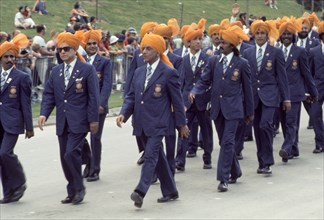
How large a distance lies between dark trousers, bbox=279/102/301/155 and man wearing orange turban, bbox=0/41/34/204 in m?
4.80

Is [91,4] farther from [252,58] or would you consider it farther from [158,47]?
[158,47]

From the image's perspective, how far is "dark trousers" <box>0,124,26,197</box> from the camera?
42.9 feet

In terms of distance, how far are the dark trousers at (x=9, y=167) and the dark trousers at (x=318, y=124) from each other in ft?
19.9

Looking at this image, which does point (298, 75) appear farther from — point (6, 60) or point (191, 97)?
point (6, 60)

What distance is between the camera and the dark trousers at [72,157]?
505 inches

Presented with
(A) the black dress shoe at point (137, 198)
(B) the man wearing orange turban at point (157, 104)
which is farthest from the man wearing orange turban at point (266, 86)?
(A) the black dress shoe at point (137, 198)

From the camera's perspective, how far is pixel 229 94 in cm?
1425

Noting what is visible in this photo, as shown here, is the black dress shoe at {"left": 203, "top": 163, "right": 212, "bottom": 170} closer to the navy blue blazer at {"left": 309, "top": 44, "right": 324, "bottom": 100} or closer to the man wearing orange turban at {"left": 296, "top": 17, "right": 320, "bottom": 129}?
the navy blue blazer at {"left": 309, "top": 44, "right": 324, "bottom": 100}

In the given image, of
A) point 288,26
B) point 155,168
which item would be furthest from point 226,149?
point 288,26

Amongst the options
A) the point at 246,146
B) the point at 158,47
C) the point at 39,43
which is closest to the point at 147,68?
the point at 158,47

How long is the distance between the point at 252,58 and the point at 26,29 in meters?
13.9

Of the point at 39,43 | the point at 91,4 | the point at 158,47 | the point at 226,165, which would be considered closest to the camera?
the point at 158,47

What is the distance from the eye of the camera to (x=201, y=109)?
15.8 meters

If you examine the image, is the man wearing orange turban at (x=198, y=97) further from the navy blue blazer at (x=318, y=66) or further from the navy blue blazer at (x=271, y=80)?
the navy blue blazer at (x=318, y=66)
